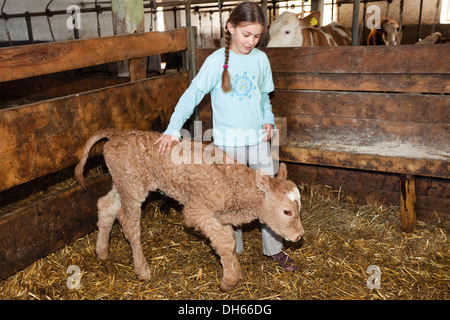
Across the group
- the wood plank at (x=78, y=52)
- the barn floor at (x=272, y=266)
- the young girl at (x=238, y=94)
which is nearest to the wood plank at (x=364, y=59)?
the young girl at (x=238, y=94)

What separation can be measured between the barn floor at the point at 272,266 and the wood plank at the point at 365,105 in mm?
1014

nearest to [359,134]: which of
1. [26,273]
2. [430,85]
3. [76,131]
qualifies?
[430,85]

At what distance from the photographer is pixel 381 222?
4.09m

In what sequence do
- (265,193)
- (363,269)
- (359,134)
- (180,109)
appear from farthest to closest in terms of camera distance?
(359,134), (363,269), (180,109), (265,193)

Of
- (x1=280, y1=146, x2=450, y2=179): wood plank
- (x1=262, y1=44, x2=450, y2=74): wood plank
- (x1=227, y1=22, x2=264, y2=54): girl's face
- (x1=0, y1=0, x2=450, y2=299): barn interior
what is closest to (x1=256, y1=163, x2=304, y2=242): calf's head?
(x1=0, y1=0, x2=450, y2=299): barn interior

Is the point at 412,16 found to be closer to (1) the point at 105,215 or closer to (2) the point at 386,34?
(2) the point at 386,34

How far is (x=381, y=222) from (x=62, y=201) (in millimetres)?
2957

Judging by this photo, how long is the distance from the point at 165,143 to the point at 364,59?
6.73ft

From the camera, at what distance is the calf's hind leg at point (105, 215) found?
338cm

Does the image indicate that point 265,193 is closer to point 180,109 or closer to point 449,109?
point 180,109

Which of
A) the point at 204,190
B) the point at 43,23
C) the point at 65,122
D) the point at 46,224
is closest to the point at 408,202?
the point at 204,190

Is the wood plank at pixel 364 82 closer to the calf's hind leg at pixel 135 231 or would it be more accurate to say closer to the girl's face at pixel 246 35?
the girl's face at pixel 246 35

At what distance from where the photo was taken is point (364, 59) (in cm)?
381

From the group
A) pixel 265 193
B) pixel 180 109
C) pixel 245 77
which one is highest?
pixel 245 77
